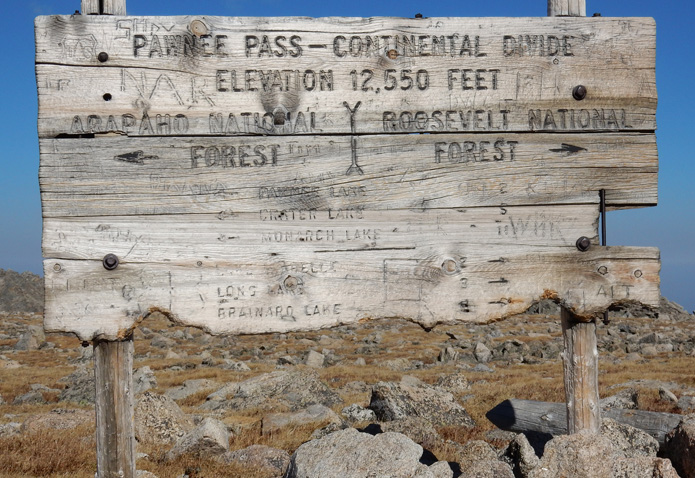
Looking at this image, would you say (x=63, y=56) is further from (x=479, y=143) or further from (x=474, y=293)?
(x=474, y=293)

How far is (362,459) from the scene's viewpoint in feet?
18.5

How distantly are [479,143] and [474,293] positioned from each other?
125 centimetres

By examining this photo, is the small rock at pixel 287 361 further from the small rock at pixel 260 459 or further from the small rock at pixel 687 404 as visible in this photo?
the small rock at pixel 260 459

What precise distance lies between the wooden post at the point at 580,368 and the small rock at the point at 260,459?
4.66 meters

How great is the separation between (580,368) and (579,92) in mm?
2331

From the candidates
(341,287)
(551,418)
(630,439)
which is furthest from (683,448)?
(551,418)

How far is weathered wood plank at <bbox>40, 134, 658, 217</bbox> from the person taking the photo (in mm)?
4805

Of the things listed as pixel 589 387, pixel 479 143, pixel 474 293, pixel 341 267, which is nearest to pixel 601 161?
pixel 479 143

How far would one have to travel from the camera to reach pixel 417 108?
16.6 feet

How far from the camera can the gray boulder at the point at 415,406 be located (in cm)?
1289

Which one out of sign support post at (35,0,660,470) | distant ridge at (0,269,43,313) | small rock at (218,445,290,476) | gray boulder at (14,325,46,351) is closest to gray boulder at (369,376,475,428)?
small rock at (218,445,290,476)

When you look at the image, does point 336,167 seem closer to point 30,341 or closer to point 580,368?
point 580,368

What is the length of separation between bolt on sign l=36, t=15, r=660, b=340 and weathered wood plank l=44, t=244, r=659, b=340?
0.05 feet

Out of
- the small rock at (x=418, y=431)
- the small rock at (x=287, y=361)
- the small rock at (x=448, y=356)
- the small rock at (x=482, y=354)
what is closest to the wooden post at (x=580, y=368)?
the small rock at (x=418, y=431)
